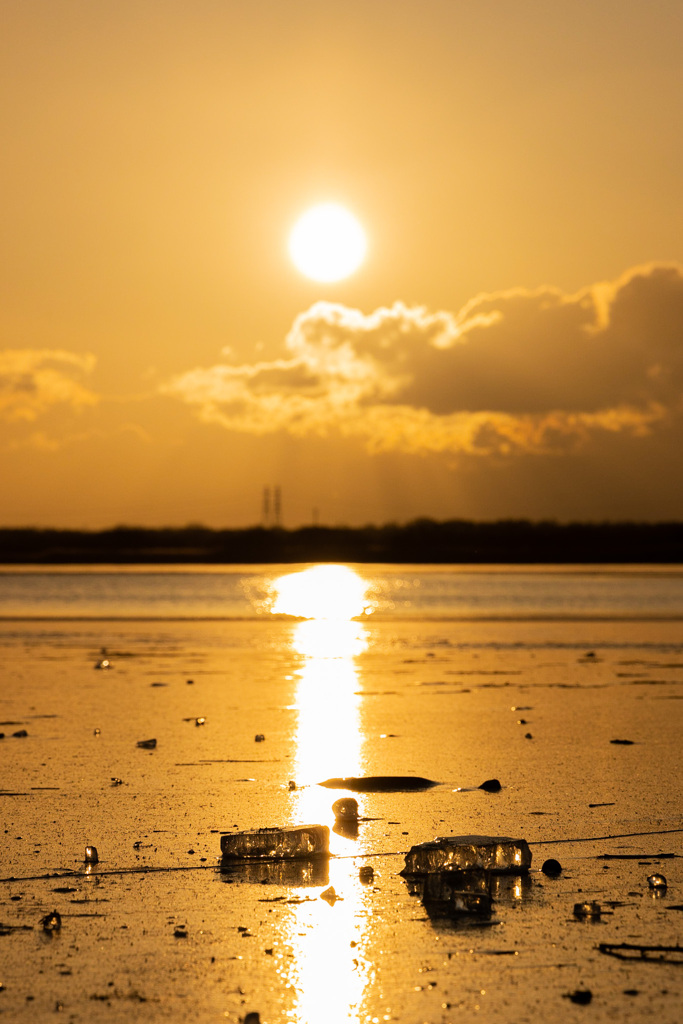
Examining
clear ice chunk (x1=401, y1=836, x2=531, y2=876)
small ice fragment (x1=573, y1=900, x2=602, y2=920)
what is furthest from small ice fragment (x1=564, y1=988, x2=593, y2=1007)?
clear ice chunk (x1=401, y1=836, x2=531, y2=876)

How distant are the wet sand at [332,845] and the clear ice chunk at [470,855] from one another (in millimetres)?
109

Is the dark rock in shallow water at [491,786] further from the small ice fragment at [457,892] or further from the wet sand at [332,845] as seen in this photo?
the small ice fragment at [457,892]

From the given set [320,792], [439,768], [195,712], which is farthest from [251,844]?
[195,712]

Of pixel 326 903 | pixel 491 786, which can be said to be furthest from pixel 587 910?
pixel 491 786

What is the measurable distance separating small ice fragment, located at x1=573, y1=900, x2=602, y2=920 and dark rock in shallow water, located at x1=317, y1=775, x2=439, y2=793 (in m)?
3.06

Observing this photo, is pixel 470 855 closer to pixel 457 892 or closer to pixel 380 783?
pixel 457 892

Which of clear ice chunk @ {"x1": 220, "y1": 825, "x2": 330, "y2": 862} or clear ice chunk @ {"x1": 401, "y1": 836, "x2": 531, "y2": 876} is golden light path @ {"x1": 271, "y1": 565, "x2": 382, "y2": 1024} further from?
clear ice chunk @ {"x1": 401, "y1": 836, "x2": 531, "y2": 876}

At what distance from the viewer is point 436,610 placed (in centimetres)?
4241

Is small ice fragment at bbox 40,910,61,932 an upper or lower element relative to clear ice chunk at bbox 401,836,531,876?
lower

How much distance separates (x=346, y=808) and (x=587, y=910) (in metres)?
2.38

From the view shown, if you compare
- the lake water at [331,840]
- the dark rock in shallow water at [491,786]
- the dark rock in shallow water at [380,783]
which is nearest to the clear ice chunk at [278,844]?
the lake water at [331,840]

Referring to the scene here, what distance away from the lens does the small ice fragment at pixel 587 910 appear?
207 inches

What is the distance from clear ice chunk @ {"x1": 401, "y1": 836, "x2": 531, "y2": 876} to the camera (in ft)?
19.3

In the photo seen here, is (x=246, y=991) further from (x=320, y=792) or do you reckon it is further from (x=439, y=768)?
(x=439, y=768)
